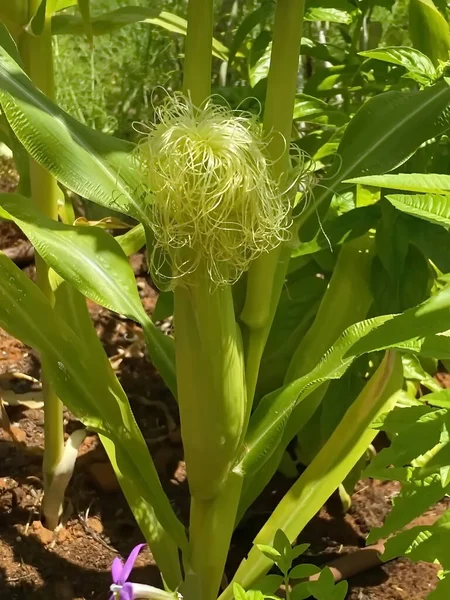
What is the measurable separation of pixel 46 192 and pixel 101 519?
1.80ft

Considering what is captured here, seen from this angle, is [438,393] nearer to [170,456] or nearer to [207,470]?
[207,470]

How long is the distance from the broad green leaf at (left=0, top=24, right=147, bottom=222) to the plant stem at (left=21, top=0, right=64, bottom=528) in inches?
4.8

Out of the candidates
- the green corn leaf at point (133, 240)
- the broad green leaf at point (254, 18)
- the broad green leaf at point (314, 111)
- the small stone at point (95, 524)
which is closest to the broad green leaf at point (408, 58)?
the broad green leaf at point (314, 111)

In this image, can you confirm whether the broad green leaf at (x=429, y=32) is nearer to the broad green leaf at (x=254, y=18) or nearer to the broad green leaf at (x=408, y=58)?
the broad green leaf at (x=408, y=58)

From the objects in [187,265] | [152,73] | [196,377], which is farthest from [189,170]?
[152,73]

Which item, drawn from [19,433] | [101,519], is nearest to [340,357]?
[101,519]

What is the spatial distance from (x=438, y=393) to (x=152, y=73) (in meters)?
1.80

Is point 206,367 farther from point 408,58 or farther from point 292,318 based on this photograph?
point 408,58

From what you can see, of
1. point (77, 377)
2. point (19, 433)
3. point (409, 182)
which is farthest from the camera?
point (19, 433)

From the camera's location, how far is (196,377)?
2.53 feet

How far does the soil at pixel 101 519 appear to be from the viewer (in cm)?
106

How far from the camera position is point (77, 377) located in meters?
0.86

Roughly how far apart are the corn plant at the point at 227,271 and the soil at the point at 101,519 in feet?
0.71

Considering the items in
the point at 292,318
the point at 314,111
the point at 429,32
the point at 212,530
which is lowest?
the point at 212,530
